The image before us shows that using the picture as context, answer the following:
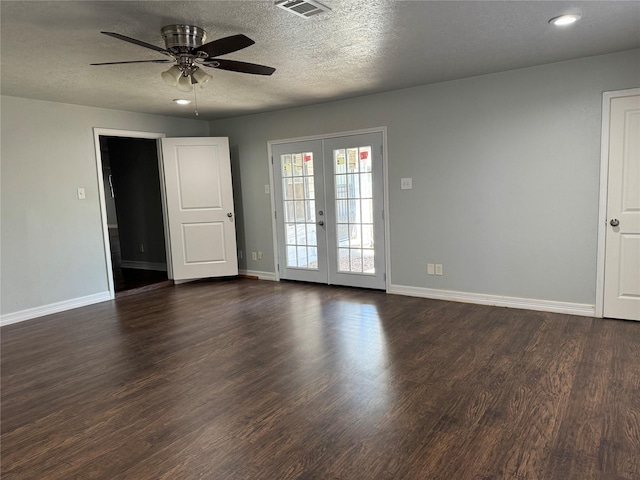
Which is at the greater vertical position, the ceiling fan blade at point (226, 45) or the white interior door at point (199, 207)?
the ceiling fan blade at point (226, 45)

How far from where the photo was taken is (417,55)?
11.6 ft

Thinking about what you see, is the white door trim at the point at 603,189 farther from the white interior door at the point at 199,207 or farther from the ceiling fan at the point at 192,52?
the white interior door at the point at 199,207

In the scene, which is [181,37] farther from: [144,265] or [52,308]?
[144,265]

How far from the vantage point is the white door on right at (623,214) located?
3668mm

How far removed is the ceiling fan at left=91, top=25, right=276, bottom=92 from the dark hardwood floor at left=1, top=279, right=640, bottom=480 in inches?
→ 84.2

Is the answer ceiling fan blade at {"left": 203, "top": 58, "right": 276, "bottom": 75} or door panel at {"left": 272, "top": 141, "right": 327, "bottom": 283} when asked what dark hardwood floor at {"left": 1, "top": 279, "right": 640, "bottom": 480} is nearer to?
door panel at {"left": 272, "top": 141, "right": 327, "bottom": 283}

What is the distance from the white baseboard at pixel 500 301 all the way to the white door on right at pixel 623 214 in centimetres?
22

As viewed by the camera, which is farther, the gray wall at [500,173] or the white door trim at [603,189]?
the gray wall at [500,173]

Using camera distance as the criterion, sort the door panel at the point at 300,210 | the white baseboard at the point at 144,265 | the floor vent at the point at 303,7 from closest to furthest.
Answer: the floor vent at the point at 303,7 → the door panel at the point at 300,210 → the white baseboard at the point at 144,265

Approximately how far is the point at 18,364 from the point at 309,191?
12.0ft

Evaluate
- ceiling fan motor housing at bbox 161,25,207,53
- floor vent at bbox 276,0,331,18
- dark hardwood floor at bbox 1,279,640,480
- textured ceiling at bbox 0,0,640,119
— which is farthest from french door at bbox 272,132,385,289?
ceiling fan motor housing at bbox 161,25,207,53

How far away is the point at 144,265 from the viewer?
7.41 metres

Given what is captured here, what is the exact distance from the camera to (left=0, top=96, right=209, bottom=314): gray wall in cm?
444

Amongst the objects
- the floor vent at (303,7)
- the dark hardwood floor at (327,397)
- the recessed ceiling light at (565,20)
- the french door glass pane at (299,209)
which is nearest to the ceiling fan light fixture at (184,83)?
the floor vent at (303,7)
